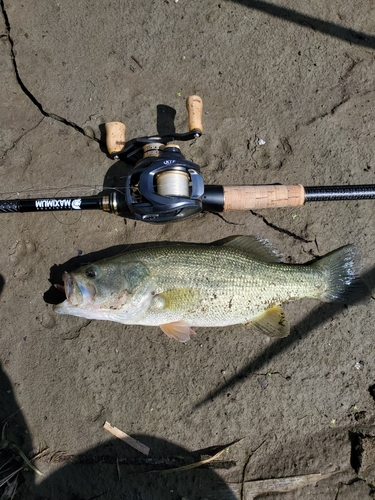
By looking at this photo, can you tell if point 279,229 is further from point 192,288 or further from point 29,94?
point 29,94

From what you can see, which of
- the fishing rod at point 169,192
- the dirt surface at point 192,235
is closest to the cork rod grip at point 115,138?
the fishing rod at point 169,192

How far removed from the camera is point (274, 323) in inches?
125

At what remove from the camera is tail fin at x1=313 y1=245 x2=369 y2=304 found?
3201mm

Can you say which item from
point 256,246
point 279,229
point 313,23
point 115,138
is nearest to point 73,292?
point 115,138

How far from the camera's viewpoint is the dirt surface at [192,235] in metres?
3.32

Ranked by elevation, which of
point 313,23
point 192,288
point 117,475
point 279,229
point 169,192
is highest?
point 313,23

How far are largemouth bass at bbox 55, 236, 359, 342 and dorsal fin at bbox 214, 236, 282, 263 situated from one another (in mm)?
97

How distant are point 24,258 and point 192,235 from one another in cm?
168

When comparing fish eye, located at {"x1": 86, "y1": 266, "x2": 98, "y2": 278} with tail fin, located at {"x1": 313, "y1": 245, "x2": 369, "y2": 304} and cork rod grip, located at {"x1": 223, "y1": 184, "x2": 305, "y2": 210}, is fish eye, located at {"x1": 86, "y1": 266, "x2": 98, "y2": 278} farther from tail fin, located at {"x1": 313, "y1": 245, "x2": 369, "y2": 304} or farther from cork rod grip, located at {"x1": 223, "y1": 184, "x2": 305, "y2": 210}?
tail fin, located at {"x1": 313, "y1": 245, "x2": 369, "y2": 304}

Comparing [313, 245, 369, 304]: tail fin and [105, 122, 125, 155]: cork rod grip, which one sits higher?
[105, 122, 125, 155]: cork rod grip

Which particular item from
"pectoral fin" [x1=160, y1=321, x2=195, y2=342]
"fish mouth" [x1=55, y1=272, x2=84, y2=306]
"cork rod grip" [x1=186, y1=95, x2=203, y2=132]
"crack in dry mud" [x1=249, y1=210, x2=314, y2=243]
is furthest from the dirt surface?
"fish mouth" [x1=55, y1=272, x2=84, y2=306]

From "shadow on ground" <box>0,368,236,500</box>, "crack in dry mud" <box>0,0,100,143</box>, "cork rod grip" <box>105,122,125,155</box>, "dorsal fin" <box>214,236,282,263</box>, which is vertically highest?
"crack in dry mud" <box>0,0,100,143</box>

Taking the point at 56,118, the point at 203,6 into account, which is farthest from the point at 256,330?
the point at 203,6

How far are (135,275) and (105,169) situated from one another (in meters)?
1.23
